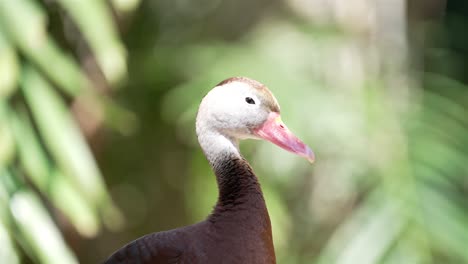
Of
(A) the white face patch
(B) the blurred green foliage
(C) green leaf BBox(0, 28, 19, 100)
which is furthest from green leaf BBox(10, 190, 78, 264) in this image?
(A) the white face patch

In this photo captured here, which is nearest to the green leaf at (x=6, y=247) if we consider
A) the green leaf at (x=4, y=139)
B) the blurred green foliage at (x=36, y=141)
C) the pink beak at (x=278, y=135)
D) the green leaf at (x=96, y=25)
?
the blurred green foliage at (x=36, y=141)

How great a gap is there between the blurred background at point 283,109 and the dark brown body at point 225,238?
0.39 metres

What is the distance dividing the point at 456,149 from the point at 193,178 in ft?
2.00

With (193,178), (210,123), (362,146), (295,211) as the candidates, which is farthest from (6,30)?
(295,211)

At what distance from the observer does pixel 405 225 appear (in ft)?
5.40

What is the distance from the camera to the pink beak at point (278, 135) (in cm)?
114

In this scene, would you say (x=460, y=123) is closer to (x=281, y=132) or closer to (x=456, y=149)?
(x=456, y=149)

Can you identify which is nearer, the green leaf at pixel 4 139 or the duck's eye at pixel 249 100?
the duck's eye at pixel 249 100

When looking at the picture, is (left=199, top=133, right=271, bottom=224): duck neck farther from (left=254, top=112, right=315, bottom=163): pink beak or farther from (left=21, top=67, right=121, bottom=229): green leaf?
(left=21, top=67, right=121, bottom=229): green leaf

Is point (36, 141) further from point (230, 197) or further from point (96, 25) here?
point (230, 197)

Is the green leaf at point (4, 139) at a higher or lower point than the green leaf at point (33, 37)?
lower

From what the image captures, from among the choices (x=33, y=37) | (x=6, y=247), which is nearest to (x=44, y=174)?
(x=6, y=247)

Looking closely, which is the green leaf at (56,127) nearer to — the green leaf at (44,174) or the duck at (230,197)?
the green leaf at (44,174)

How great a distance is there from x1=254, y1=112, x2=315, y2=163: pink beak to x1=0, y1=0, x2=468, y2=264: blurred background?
16.9 inches
